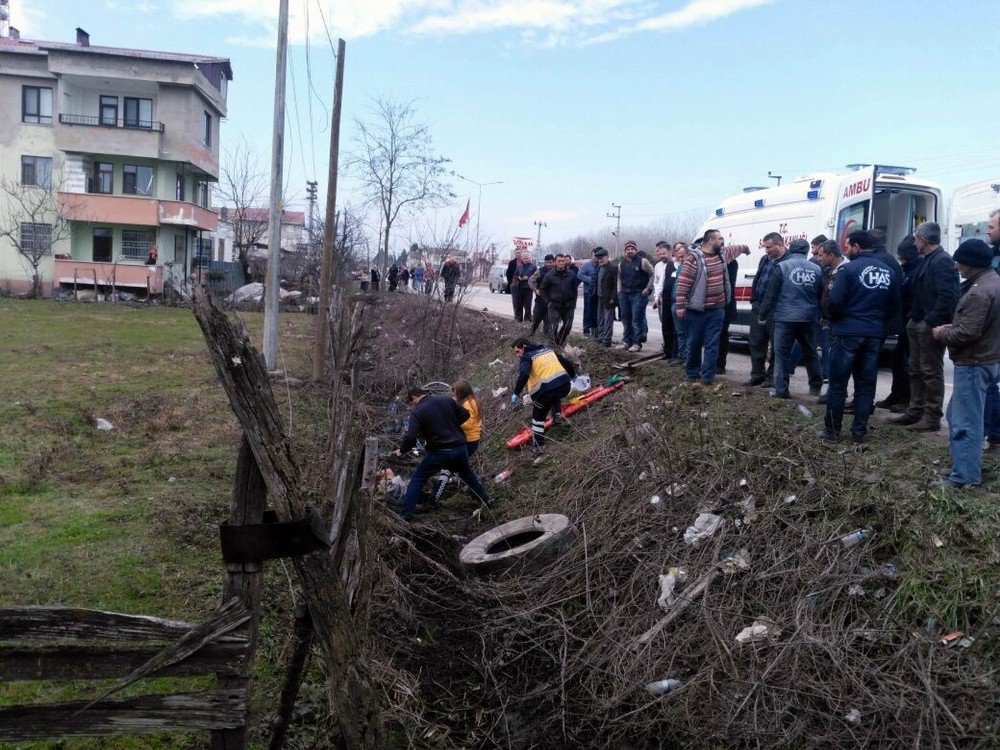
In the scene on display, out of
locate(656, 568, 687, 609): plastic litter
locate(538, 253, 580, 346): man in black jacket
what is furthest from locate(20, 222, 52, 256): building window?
locate(656, 568, 687, 609): plastic litter

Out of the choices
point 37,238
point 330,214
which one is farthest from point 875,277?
point 37,238

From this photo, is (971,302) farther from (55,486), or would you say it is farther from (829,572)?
(55,486)

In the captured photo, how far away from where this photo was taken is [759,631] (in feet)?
16.8

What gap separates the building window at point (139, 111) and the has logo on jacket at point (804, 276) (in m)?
36.6

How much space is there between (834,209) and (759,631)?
28.5 feet

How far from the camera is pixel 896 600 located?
4.99 metres

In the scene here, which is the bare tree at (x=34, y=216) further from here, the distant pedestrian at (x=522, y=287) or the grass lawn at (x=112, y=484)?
the distant pedestrian at (x=522, y=287)

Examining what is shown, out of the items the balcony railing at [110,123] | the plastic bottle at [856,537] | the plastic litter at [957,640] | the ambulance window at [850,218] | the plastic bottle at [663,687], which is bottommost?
the plastic bottle at [663,687]

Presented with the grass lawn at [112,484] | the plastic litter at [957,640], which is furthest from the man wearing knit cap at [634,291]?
the plastic litter at [957,640]

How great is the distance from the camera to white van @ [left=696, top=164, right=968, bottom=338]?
12.0m

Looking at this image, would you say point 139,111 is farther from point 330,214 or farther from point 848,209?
point 848,209

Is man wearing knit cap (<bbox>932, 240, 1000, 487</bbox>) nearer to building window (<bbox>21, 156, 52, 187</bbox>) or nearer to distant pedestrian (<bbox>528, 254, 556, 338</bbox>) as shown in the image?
distant pedestrian (<bbox>528, 254, 556, 338</bbox>)

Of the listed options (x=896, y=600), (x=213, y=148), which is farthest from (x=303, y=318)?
(x=896, y=600)

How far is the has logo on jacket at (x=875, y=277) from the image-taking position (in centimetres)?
718
